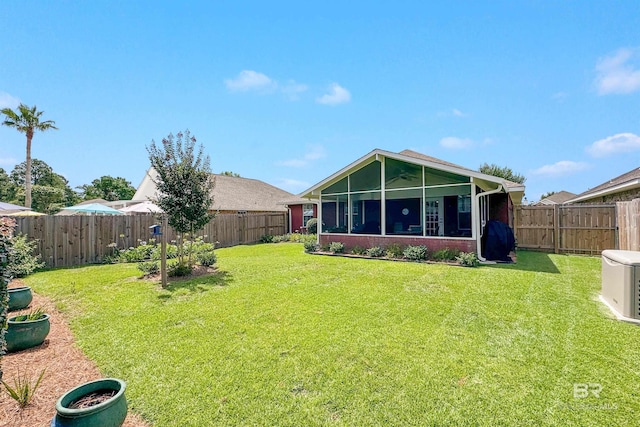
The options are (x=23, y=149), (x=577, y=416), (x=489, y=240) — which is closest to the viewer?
(x=577, y=416)

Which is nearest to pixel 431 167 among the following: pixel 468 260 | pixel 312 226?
pixel 468 260

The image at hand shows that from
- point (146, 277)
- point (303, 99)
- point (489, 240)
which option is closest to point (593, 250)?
point (489, 240)

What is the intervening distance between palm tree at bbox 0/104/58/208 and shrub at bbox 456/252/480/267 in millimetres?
31471

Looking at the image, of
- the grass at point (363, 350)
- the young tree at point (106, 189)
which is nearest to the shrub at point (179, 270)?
the grass at point (363, 350)

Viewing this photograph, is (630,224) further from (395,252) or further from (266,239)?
(266,239)

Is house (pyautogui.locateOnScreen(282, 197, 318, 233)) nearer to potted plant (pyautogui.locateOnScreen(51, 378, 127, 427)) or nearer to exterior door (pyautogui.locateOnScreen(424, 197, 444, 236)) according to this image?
exterior door (pyautogui.locateOnScreen(424, 197, 444, 236))

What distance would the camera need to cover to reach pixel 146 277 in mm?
7754

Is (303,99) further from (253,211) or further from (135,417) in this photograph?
(135,417)

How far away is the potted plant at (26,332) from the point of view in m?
3.73

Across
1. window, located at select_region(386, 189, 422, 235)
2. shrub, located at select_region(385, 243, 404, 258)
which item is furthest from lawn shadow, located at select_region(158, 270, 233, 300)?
window, located at select_region(386, 189, 422, 235)

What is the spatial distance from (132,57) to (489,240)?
1425 centimetres

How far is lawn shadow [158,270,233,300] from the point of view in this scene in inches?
258

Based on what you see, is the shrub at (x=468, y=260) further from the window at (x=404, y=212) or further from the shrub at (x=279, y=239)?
the shrub at (x=279, y=239)

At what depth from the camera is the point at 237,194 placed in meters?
22.6
